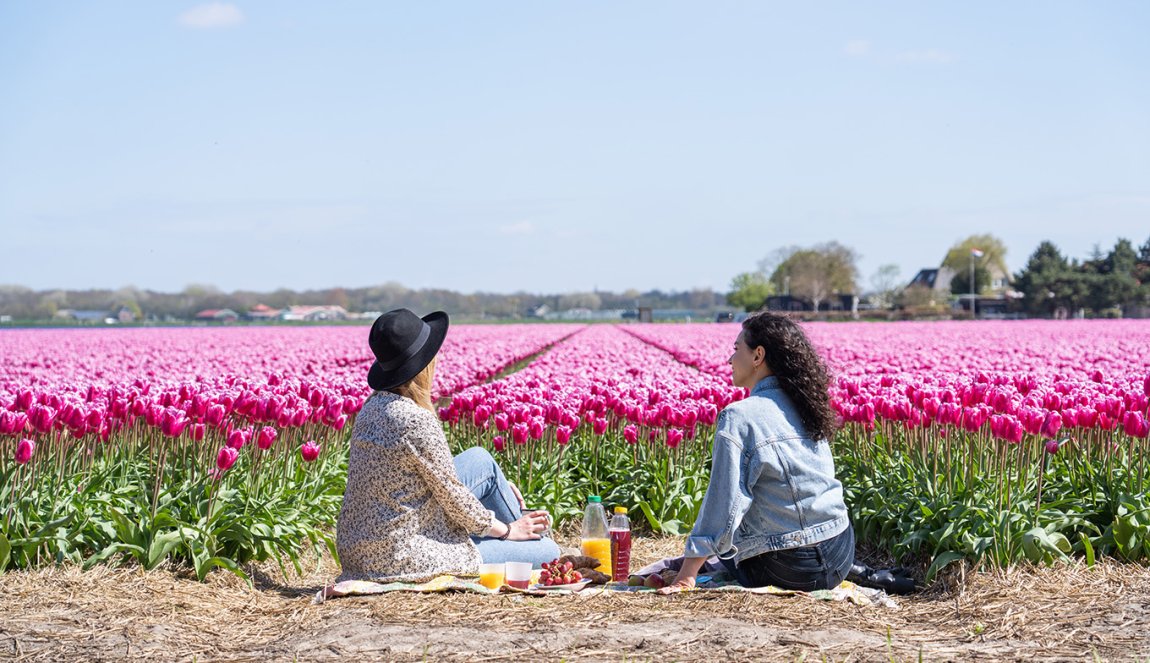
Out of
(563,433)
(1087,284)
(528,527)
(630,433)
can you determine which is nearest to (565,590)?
(528,527)

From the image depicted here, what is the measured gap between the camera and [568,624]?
4574mm

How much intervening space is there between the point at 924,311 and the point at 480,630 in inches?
2992

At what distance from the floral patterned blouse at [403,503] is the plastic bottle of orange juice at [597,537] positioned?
737 mm

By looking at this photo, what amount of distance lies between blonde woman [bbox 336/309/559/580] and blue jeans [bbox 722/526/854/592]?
1.23m

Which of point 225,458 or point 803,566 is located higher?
point 225,458

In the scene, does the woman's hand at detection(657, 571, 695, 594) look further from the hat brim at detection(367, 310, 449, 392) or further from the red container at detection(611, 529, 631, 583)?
the hat brim at detection(367, 310, 449, 392)

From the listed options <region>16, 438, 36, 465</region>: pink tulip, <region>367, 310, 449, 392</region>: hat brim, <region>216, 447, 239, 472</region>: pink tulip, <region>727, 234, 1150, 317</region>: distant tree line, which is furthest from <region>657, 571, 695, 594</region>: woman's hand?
<region>727, 234, 1150, 317</region>: distant tree line

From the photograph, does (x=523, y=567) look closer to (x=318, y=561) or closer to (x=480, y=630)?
(x=480, y=630)

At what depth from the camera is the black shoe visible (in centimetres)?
543

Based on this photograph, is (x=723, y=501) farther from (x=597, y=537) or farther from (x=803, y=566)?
(x=597, y=537)

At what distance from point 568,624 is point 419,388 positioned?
4.05 feet

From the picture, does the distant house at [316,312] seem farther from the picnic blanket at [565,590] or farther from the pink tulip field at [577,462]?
the picnic blanket at [565,590]

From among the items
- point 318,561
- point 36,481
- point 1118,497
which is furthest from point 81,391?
point 1118,497

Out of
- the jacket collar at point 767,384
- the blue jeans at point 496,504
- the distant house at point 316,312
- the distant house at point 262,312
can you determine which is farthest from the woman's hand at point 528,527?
the distant house at point 316,312
